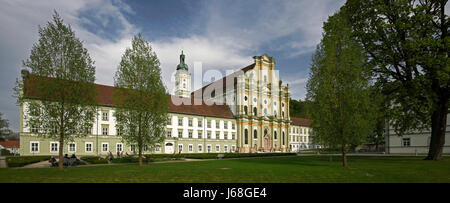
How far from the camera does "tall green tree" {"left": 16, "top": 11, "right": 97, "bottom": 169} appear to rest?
735 inches

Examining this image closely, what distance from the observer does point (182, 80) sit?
3337 inches

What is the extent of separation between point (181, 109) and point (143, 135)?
83.2 feet

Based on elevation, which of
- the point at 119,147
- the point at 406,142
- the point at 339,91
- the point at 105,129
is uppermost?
the point at 339,91

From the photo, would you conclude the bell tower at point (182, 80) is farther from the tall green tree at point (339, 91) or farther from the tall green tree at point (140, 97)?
the tall green tree at point (339, 91)

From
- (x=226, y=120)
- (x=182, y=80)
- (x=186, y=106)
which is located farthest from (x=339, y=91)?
(x=182, y=80)

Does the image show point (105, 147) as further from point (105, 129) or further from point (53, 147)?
point (53, 147)

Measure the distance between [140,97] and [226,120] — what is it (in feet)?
111

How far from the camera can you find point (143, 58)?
2438 cm

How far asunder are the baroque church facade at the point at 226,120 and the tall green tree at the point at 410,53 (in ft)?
64.3

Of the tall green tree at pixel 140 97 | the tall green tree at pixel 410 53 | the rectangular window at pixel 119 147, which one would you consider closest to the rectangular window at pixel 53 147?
the rectangular window at pixel 119 147

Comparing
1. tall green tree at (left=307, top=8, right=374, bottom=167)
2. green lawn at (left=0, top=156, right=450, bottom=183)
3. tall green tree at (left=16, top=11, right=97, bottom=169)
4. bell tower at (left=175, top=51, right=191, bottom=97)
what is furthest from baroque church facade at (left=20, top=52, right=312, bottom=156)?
tall green tree at (left=307, top=8, right=374, bottom=167)

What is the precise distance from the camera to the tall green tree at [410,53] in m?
22.3
